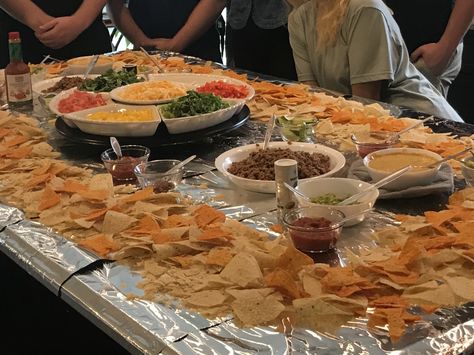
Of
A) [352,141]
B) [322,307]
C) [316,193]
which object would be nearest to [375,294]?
[322,307]

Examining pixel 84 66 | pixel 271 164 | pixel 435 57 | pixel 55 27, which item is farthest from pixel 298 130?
pixel 55 27

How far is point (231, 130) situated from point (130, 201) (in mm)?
554

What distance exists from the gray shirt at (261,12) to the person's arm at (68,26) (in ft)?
A: 2.25

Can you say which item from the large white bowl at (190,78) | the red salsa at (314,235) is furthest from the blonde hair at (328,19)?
the red salsa at (314,235)

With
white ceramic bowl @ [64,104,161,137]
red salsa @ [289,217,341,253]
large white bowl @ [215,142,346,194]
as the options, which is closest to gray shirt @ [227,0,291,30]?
white ceramic bowl @ [64,104,161,137]

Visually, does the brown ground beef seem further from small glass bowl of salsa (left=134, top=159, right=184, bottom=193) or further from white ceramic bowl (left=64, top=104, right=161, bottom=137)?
white ceramic bowl (left=64, top=104, right=161, bottom=137)

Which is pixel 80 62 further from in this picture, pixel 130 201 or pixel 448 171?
pixel 448 171

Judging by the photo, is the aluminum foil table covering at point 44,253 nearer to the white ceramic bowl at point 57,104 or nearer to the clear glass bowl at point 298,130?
the white ceramic bowl at point 57,104

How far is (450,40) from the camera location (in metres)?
3.07

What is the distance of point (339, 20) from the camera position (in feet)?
8.32

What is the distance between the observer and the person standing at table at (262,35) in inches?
139

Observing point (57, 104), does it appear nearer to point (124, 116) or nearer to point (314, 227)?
point (124, 116)

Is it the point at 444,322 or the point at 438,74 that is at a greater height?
the point at 444,322

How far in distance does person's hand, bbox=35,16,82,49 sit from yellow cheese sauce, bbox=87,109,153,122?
1.31m
